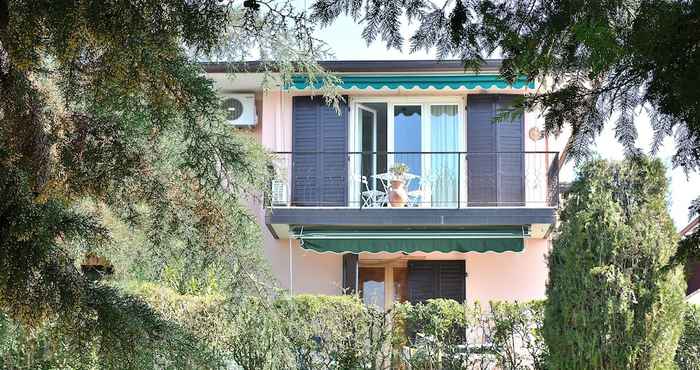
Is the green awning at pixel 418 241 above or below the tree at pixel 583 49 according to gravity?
below

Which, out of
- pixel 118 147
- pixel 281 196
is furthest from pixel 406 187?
pixel 118 147

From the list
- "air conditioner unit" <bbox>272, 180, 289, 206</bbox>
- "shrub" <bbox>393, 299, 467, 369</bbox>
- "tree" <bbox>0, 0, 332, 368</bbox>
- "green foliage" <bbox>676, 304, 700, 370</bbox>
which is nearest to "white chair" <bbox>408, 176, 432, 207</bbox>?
"air conditioner unit" <bbox>272, 180, 289, 206</bbox>

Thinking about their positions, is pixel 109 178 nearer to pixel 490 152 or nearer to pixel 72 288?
pixel 72 288

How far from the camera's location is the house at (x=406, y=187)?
18219 mm

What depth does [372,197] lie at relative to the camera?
19.0 m

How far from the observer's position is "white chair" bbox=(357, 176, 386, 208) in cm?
1889

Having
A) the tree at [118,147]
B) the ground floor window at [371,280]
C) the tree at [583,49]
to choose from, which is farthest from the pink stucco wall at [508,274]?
the tree at [583,49]

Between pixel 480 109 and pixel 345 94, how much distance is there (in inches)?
122

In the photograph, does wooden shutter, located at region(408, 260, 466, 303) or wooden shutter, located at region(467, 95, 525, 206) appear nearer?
wooden shutter, located at region(467, 95, 525, 206)

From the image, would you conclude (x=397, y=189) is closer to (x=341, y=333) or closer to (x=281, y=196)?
(x=281, y=196)

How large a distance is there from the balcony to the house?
0.02 m

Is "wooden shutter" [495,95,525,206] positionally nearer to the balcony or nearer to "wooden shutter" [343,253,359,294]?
the balcony

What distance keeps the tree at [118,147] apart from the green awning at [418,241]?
9.59 metres

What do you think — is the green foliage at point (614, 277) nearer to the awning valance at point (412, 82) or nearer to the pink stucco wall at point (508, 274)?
the awning valance at point (412, 82)
